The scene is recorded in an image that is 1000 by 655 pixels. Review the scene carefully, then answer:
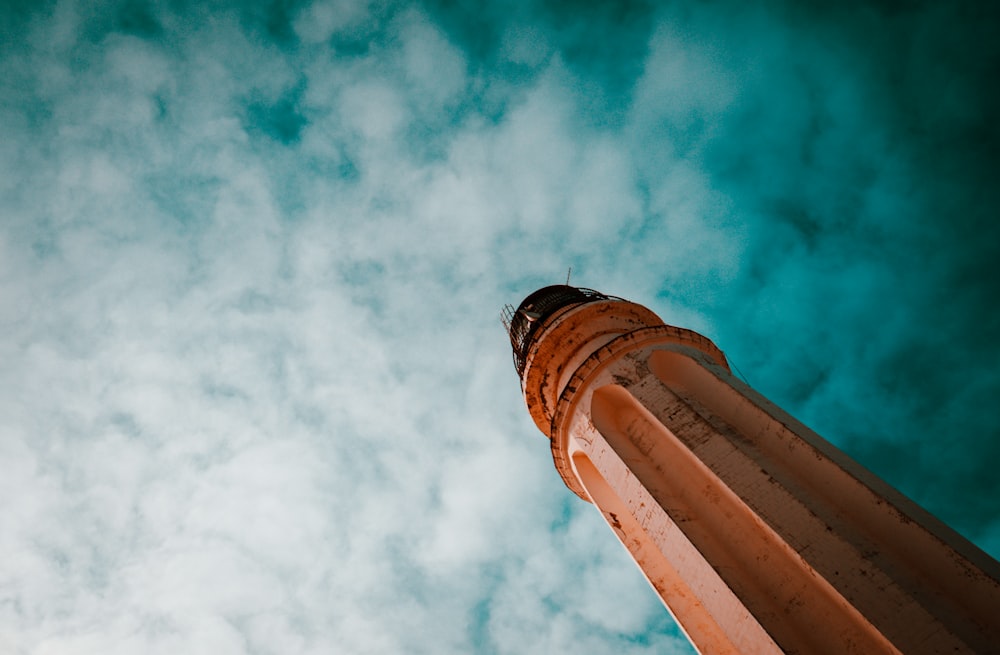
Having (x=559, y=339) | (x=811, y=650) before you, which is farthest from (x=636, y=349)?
(x=811, y=650)

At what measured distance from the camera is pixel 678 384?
11367mm

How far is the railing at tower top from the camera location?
47.9ft

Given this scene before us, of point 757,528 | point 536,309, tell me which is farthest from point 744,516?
point 536,309

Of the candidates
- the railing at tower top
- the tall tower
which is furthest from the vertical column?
the railing at tower top

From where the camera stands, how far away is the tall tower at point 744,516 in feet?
20.5

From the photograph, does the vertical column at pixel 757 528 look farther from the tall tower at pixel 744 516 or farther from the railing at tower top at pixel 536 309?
the railing at tower top at pixel 536 309

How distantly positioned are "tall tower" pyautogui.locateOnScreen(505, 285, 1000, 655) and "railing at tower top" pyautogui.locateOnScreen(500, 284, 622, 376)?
53.9 inches

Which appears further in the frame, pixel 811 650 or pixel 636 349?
pixel 636 349

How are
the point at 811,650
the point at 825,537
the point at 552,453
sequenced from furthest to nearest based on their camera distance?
the point at 552,453
the point at 825,537
the point at 811,650

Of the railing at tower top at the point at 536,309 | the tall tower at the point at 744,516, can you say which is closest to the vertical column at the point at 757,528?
the tall tower at the point at 744,516

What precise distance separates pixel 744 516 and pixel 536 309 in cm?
872

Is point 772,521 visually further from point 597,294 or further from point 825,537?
point 597,294

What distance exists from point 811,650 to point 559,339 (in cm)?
814

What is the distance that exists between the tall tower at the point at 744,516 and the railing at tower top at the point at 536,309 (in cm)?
137
